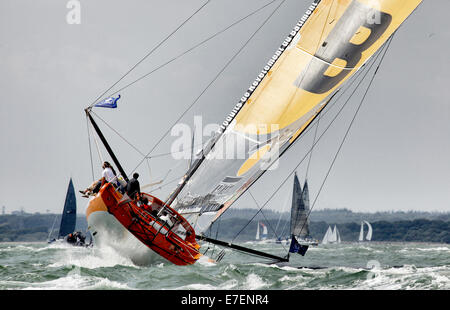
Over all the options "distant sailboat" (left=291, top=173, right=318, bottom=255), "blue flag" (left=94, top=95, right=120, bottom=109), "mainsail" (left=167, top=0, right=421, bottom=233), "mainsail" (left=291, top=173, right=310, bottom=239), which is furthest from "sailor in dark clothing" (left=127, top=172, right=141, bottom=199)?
"mainsail" (left=291, top=173, right=310, bottom=239)

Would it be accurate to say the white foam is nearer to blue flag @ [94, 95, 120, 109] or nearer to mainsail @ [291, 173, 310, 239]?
blue flag @ [94, 95, 120, 109]

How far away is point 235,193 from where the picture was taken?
50.5 feet

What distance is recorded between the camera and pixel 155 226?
15.2 m

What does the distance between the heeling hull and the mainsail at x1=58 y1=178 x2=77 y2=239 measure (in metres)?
44.3

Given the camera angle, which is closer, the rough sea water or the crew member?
the rough sea water

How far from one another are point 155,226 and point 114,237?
1.20 m

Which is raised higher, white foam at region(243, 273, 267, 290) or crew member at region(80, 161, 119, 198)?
crew member at region(80, 161, 119, 198)

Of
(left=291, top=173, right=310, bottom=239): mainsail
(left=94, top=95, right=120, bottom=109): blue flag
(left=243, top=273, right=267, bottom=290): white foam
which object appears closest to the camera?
(left=243, top=273, right=267, bottom=290): white foam

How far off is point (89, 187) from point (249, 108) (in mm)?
5235

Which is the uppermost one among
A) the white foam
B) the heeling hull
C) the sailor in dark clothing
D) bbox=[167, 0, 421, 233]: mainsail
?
bbox=[167, 0, 421, 233]: mainsail

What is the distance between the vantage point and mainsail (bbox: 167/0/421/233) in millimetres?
14547

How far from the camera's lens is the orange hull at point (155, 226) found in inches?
575

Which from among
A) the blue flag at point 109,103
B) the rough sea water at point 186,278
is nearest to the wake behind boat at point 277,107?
the rough sea water at point 186,278
